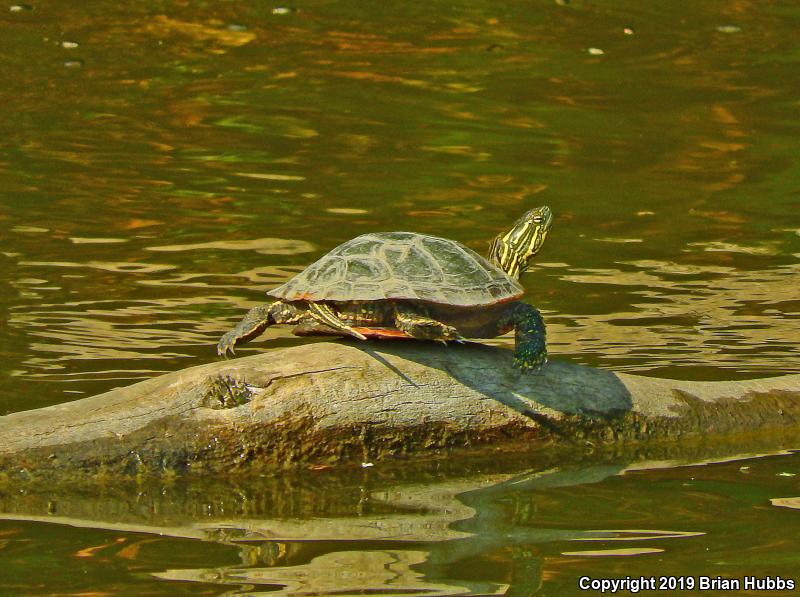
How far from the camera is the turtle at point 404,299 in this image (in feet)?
21.3

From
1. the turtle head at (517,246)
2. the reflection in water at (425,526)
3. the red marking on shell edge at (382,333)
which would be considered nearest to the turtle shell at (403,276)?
the red marking on shell edge at (382,333)

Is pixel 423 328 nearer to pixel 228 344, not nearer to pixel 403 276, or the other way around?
pixel 403 276

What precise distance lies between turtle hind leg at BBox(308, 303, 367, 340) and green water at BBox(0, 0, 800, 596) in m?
0.66

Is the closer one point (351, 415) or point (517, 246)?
point (351, 415)

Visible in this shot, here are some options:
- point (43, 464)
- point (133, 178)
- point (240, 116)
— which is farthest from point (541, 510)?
point (240, 116)

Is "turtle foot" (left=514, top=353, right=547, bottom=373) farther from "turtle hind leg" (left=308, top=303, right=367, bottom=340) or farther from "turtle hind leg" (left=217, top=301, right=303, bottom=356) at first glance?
"turtle hind leg" (left=217, top=301, right=303, bottom=356)

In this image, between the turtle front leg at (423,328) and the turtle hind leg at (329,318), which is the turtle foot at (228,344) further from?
the turtle front leg at (423,328)

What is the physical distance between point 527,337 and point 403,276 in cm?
62

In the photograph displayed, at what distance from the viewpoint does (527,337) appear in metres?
6.58

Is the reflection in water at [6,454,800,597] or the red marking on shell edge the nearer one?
the reflection in water at [6,454,800,597]

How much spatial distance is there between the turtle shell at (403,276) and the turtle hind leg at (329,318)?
0.08 m

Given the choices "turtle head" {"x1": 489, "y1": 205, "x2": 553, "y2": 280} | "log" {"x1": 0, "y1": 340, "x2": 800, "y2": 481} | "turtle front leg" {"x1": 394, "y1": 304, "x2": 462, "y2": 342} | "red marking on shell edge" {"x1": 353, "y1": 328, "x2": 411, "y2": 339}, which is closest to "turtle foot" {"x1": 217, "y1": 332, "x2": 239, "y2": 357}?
"log" {"x1": 0, "y1": 340, "x2": 800, "y2": 481}

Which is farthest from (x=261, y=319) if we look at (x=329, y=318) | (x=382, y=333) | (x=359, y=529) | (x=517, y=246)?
(x=359, y=529)

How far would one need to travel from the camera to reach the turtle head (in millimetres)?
7410
